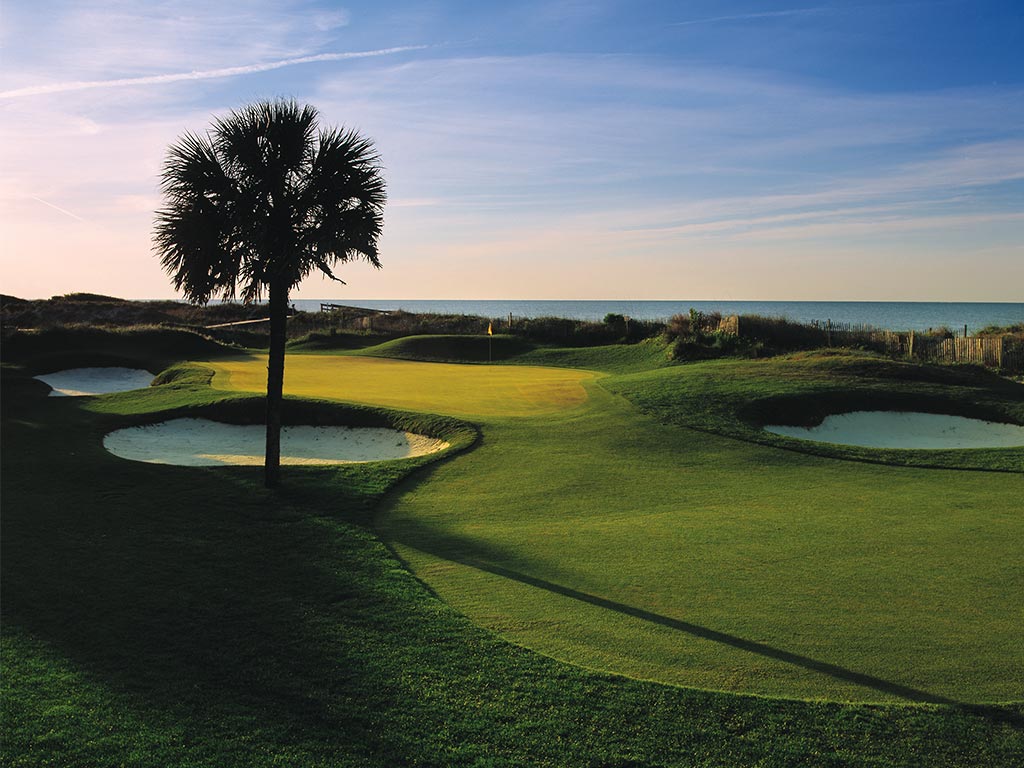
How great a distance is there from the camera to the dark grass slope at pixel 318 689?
5.18 metres

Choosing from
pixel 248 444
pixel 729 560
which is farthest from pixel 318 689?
pixel 248 444

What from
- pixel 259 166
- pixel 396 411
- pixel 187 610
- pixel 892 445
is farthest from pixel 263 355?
pixel 187 610

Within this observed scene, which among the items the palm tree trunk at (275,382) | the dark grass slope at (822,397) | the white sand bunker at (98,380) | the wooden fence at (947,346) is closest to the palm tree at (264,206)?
the palm tree trunk at (275,382)

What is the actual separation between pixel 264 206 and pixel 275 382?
116 inches

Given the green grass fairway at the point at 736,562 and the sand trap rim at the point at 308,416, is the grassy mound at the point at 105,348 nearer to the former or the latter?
the sand trap rim at the point at 308,416

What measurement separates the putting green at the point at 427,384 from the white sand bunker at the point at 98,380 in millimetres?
2675

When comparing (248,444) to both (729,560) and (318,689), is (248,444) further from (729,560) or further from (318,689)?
(318,689)

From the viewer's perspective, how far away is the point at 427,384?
954 inches

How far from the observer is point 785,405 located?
19.6 metres

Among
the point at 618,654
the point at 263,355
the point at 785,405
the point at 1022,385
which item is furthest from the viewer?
the point at 263,355

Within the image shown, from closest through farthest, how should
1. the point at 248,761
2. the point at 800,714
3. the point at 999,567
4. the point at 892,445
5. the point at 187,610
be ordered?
the point at 248,761 → the point at 800,714 → the point at 187,610 → the point at 999,567 → the point at 892,445

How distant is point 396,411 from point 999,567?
1295 cm

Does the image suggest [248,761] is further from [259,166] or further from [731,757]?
[259,166]

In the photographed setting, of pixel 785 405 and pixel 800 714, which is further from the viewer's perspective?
pixel 785 405
